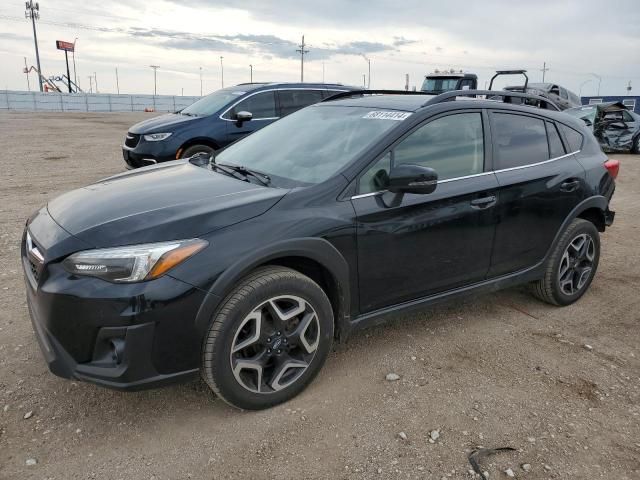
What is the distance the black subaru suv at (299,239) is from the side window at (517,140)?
0.04 ft

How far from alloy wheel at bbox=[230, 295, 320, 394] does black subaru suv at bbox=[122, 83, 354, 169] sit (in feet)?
20.6

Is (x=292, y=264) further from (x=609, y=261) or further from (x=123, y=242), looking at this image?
(x=609, y=261)

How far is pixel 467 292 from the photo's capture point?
3658 mm

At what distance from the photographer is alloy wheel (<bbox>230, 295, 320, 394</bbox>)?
2.71m

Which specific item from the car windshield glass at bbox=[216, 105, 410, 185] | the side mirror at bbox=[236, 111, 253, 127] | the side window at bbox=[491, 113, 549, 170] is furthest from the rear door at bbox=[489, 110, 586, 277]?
the side mirror at bbox=[236, 111, 253, 127]

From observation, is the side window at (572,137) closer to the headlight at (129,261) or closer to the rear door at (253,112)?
the headlight at (129,261)

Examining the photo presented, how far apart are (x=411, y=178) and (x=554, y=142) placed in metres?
1.88

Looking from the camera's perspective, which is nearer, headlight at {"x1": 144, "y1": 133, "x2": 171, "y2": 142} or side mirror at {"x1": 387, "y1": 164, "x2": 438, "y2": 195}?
side mirror at {"x1": 387, "y1": 164, "x2": 438, "y2": 195}

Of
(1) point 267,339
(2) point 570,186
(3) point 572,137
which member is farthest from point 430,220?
(3) point 572,137

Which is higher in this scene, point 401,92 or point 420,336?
point 401,92

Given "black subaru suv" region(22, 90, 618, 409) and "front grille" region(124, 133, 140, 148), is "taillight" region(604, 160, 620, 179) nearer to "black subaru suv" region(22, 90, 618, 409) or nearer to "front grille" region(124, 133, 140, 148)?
"black subaru suv" region(22, 90, 618, 409)

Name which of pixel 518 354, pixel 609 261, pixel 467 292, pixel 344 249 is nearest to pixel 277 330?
pixel 344 249

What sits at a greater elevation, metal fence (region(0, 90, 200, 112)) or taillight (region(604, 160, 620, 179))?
metal fence (region(0, 90, 200, 112))

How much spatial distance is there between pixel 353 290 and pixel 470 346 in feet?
3.79
